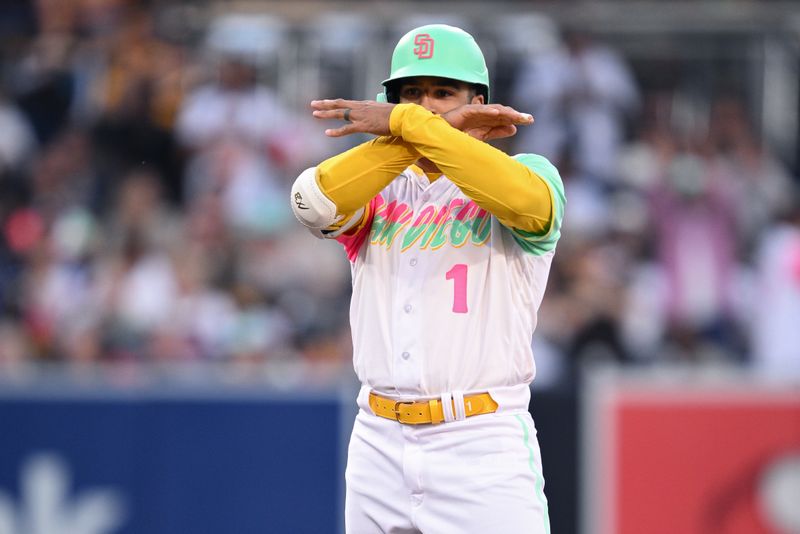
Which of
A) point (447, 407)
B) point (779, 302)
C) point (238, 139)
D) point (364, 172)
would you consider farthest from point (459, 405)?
point (238, 139)

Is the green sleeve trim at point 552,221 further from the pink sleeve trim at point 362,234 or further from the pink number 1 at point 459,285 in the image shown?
the pink sleeve trim at point 362,234

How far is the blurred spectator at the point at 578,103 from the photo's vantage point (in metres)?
10.3

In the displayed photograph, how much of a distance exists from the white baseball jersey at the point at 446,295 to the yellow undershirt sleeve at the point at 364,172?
0.22m

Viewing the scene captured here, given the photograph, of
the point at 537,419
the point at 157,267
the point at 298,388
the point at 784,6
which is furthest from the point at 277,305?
the point at 784,6

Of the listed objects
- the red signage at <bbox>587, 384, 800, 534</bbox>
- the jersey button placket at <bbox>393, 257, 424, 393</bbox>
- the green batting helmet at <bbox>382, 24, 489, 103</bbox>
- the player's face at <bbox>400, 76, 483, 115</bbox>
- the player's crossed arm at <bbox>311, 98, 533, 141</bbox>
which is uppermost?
the green batting helmet at <bbox>382, 24, 489, 103</bbox>

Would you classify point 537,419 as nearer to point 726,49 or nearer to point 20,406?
point 20,406

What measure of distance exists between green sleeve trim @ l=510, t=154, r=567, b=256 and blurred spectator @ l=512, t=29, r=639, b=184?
609cm

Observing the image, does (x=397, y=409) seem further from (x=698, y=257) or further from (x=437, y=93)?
Answer: (x=698, y=257)

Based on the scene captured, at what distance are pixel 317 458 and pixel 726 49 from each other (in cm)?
570

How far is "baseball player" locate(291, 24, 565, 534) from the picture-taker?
378cm

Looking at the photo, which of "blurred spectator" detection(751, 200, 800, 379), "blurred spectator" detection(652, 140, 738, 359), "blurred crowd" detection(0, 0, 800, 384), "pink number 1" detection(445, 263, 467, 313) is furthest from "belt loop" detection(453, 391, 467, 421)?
"blurred spectator" detection(652, 140, 738, 359)

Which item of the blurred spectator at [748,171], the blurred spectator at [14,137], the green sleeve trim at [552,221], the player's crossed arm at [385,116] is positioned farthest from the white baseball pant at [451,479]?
the blurred spectator at [14,137]

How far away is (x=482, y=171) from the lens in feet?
12.2

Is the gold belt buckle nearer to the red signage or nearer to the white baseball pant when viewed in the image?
the white baseball pant
